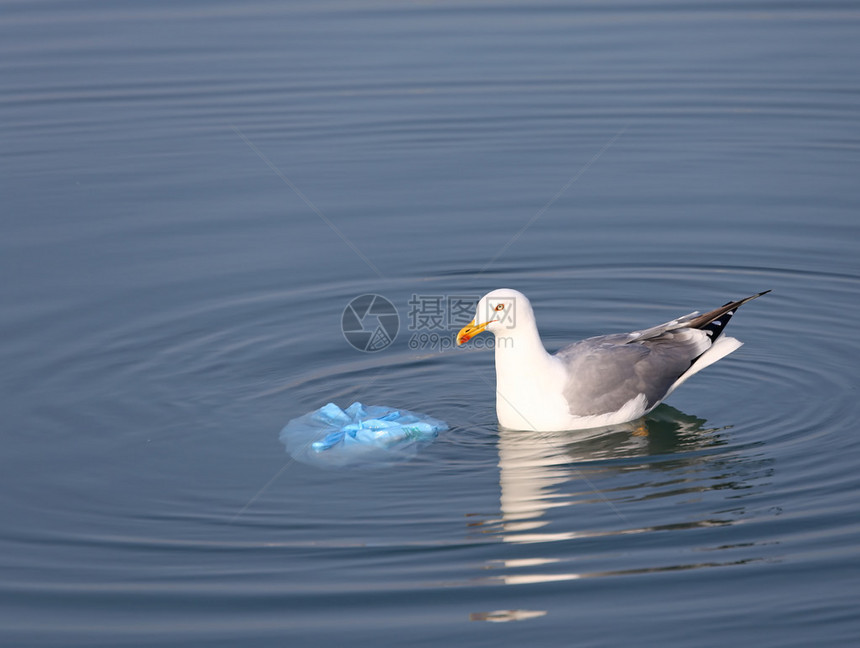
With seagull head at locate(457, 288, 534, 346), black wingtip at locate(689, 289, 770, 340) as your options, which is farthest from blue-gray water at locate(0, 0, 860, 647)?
seagull head at locate(457, 288, 534, 346)

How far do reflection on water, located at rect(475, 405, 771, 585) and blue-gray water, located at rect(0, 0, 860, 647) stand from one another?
35 millimetres

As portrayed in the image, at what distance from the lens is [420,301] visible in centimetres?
1275

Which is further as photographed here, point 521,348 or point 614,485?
point 521,348
